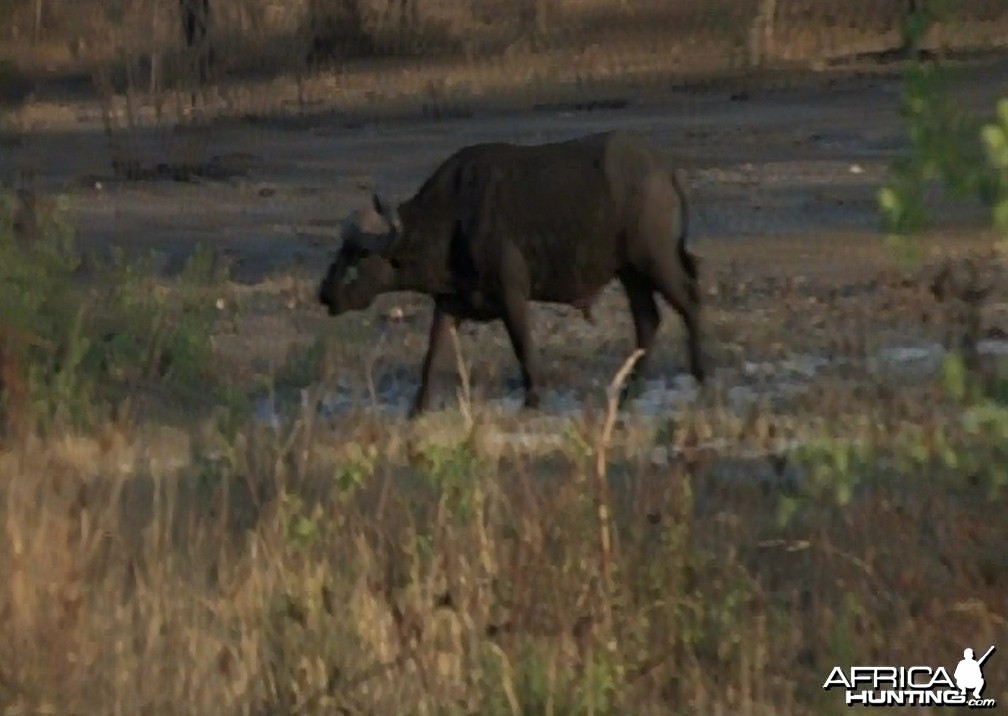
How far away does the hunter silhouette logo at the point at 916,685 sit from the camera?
5.59 m

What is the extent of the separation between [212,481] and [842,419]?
3.32 m

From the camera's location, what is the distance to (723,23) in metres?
6.38

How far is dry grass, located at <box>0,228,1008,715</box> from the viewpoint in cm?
580

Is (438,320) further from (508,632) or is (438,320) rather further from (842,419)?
(508,632)

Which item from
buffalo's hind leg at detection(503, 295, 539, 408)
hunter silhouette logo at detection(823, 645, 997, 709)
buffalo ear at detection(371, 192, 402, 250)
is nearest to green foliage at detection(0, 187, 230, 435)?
buffalo ear at detection(371, 192, 402, 250)

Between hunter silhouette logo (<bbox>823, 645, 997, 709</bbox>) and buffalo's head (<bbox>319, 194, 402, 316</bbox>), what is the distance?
6.31 m

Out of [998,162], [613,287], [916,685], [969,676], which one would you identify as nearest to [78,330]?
[916,685]

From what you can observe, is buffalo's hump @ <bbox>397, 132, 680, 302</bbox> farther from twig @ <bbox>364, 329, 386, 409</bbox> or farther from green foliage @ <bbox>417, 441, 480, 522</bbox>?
green foliage @ <bbox>417, 441, 480, 522</bbox>

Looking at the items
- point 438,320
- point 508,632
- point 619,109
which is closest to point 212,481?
point 508,632

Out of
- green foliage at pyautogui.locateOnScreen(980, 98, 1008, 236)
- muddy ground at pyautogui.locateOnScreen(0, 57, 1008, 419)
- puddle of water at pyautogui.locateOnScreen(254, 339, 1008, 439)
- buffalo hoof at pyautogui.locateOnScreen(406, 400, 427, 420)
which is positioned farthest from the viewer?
muddy ground at pyautogui.locateOnScreen(0, 57, 1008, 419)

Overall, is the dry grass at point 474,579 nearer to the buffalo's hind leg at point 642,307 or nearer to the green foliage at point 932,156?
the green foliage at point 932,156

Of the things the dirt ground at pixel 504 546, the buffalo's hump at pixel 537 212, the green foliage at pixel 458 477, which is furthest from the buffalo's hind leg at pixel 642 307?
the green foliage at pixel 458 477

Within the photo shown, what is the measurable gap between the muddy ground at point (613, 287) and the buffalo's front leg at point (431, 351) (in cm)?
31

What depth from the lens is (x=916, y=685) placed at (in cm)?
569
